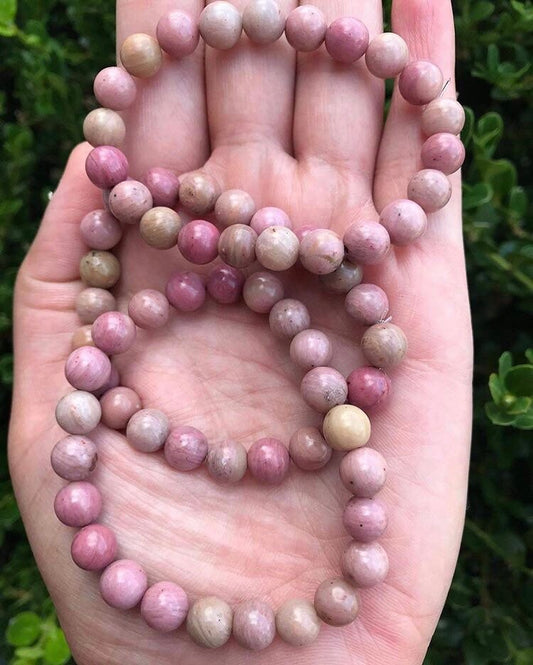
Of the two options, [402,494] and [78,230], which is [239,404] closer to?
[402,494]

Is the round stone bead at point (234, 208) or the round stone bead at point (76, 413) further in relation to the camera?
the round stone bead at point (234, 208)

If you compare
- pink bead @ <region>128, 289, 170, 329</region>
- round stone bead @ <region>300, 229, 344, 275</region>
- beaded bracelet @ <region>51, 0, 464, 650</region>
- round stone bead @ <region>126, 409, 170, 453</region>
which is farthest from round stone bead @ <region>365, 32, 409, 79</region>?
round stone bead @ <region>126, 409, 170, 453</region>

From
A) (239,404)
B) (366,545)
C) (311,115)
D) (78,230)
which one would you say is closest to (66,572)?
(239,404)

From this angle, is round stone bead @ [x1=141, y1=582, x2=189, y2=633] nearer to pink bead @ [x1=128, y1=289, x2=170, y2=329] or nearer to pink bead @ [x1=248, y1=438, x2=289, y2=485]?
pink bead @ [x1=248, y1=438, x2=289, y2=485]

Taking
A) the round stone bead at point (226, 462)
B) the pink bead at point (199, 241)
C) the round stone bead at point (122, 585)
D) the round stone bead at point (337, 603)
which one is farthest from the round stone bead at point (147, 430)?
the round stone bead at point (337, 603)

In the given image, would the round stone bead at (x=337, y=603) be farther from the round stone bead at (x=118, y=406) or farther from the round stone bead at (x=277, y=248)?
the round stone bead at (x=277, y=248)
